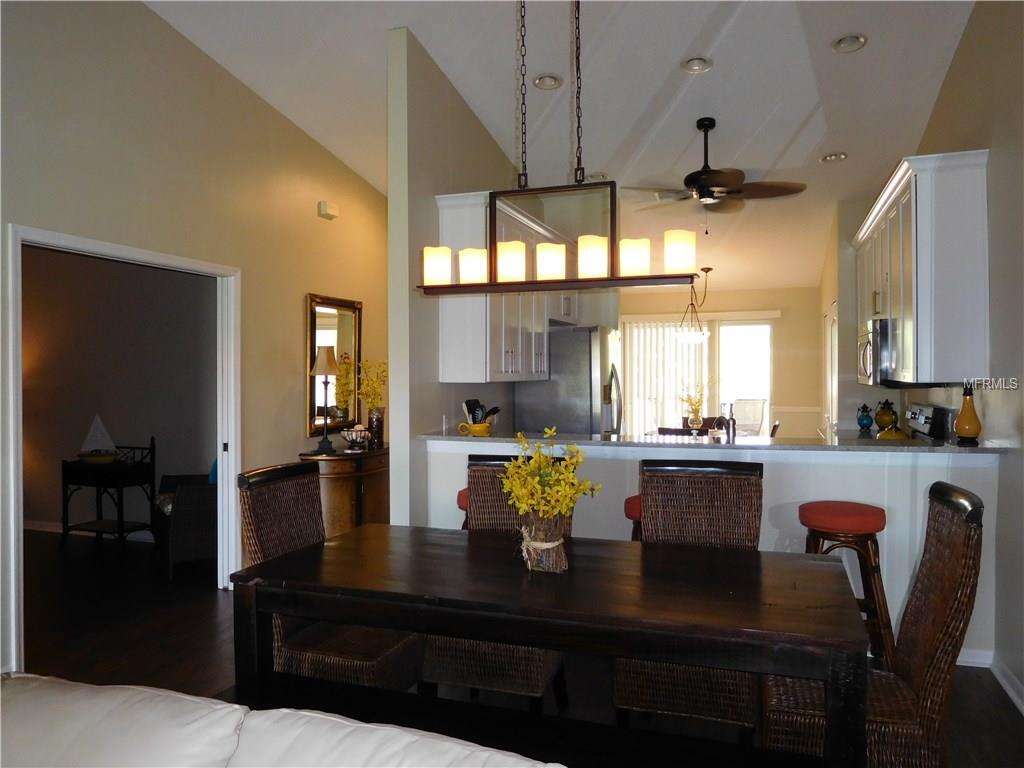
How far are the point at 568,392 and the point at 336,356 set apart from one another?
1.83 meters

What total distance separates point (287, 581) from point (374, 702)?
1.44ft

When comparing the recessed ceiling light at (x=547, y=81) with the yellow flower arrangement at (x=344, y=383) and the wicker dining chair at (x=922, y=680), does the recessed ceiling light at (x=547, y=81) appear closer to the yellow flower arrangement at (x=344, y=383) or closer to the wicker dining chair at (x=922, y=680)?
the yellow flower arrangement at (x=344, y=383)

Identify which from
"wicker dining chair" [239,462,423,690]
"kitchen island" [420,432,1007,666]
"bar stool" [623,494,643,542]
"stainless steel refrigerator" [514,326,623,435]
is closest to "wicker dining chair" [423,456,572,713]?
"wicker dining chair" [239,462,423,690]

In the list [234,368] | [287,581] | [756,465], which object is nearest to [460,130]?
[234,368]

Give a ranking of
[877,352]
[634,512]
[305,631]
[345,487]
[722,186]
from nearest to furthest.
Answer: [305,631] → [634,512] → [877,352] → [722,186] → [345,487]

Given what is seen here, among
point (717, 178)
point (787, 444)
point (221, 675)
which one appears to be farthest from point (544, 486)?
point (717, 178)

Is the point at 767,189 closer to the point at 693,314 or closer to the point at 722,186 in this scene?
the point at 722,186

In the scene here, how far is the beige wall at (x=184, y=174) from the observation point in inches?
122

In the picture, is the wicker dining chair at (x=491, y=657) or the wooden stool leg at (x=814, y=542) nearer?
the wicker dining chair at (x=491, y=657)

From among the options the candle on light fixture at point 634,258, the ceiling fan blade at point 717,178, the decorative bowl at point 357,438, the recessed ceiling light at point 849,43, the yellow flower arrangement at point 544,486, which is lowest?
the decorative bowl at point 357,438

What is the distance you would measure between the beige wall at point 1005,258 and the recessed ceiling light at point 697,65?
1.25 m

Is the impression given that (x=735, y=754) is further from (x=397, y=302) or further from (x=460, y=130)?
(x=460, y=130)

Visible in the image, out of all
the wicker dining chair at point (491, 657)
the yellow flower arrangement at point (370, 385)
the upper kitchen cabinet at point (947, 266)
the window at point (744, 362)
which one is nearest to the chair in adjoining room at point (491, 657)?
the wicker dining chair at point (491, 657)

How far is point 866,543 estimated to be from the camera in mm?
2949
